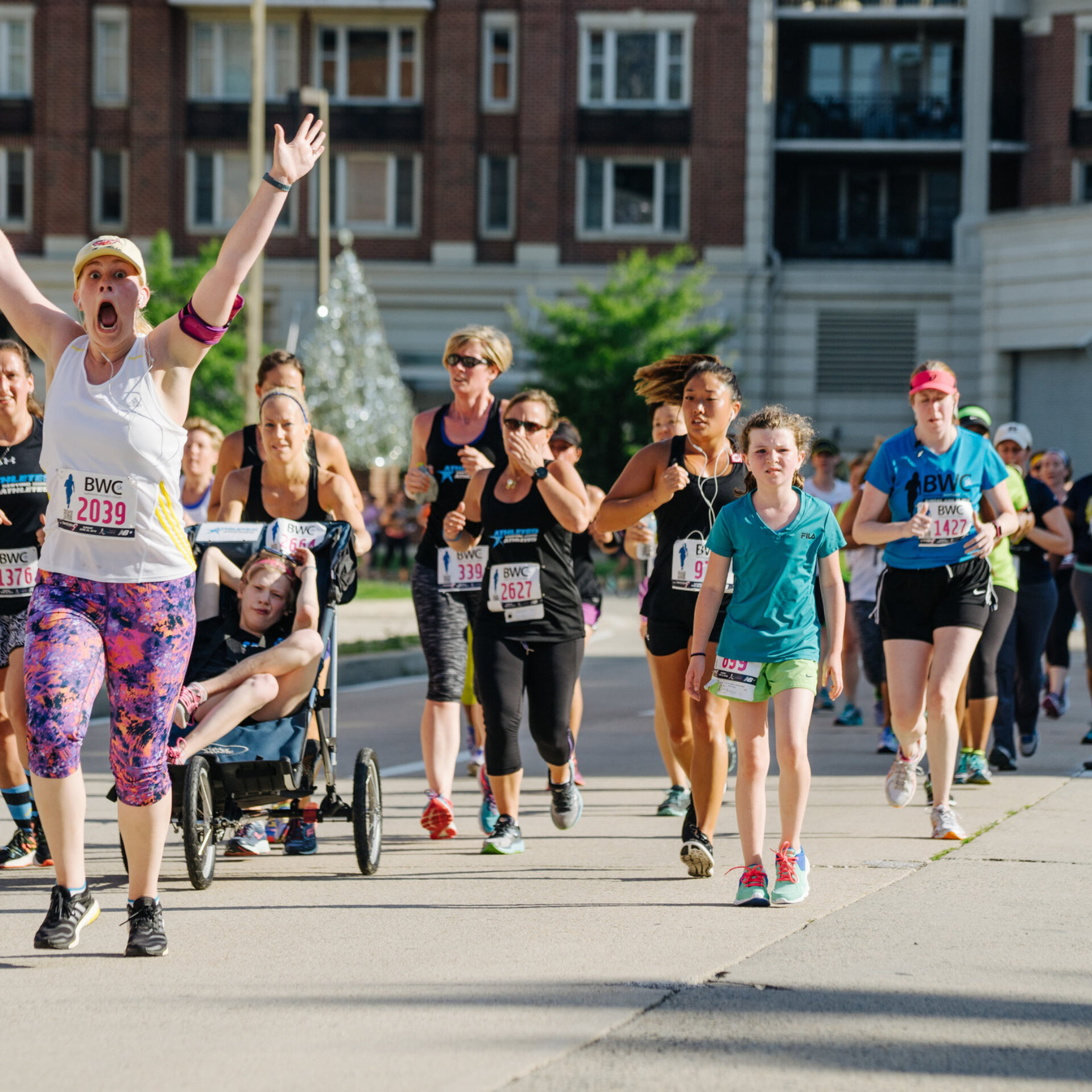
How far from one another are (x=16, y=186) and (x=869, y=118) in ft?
66.4

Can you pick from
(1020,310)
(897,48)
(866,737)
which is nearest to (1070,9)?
(897,48)

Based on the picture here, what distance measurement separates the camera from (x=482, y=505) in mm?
7883

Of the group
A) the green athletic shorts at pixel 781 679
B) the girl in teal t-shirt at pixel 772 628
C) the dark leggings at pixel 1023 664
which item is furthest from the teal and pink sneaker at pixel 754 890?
the dark leggings at pixel 1023 664

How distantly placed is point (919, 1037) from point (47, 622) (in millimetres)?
2833

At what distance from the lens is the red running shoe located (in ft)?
26.4

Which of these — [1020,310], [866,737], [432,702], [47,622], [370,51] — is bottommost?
[866,737]

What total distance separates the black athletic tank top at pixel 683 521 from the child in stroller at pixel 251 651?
1.45 metres

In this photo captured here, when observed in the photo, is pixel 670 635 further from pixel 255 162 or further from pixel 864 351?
pixel 864 351

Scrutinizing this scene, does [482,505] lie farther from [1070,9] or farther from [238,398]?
[1070,9]

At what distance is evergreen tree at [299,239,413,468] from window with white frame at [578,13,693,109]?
297 inches

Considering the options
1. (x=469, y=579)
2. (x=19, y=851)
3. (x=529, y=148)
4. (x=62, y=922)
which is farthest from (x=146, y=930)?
(x=529, y=148)

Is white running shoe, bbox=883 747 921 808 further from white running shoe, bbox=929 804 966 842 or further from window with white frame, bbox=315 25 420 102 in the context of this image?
window with white frame, bbox=315 25 420 102

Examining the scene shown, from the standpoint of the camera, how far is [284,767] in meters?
6.88

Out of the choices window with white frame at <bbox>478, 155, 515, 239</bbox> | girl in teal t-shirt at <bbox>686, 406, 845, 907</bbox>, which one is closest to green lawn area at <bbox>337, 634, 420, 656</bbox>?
girl in teal t-shirt at <bbox>686, 406, 845, 907</bbox>
